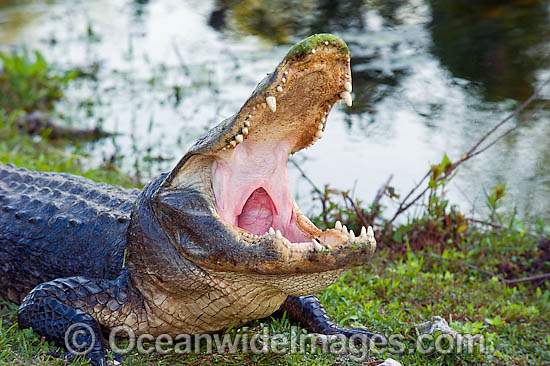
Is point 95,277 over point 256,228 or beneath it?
beneath

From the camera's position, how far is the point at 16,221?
3680mm

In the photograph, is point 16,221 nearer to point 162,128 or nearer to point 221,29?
point 162,128

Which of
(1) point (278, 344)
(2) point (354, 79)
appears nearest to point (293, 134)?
(1) point (278, 344)

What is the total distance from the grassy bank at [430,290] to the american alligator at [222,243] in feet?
0.61

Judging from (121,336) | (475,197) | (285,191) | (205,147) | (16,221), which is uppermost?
(205,147)

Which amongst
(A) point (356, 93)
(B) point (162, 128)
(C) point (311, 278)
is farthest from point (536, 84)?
(C) point (311, 278)

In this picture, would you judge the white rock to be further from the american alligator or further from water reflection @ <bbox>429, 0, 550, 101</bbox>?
water reflection @ <bbox>429, 0, 550, 101</bbox>

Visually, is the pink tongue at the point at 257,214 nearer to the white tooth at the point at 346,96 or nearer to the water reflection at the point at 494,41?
the white tooth at the point at 346,96

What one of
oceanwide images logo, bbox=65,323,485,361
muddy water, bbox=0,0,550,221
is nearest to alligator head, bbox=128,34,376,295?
oceanwide images logo, bbox=65,323,485,361

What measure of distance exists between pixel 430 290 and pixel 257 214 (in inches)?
57.5

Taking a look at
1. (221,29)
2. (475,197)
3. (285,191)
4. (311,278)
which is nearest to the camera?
(311,278)

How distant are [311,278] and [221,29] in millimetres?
7316

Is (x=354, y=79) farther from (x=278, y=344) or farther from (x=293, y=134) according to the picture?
(x=278, y=344)

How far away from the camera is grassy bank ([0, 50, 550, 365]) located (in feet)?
10.1
